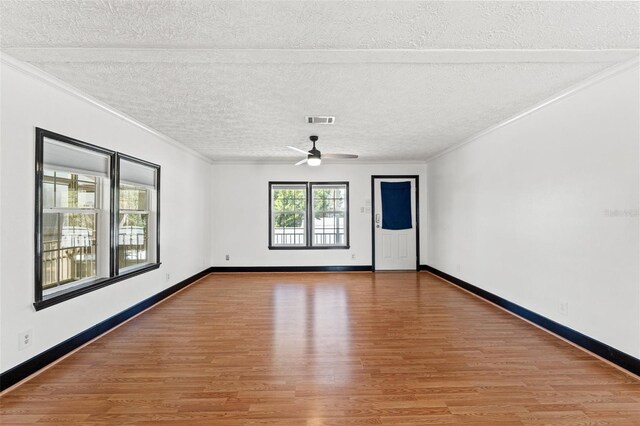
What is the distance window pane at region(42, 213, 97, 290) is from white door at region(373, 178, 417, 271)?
522cm

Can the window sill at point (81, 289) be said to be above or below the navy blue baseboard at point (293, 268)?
above

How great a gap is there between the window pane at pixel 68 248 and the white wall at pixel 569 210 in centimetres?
488

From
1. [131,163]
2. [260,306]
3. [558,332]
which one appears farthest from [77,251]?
[558,332]

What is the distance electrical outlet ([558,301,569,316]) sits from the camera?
3056 mm

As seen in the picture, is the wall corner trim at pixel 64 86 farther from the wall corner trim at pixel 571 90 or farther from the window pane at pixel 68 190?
the wall corner trim at pixel 571 90

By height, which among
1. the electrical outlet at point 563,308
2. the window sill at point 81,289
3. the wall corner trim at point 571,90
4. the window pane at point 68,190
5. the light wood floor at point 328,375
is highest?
the wall corner trim at point 571,90

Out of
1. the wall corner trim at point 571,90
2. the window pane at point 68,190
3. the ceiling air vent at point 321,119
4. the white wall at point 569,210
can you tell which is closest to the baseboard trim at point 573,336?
the white wall at point 569,210

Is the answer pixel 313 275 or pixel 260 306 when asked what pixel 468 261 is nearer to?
pixel 313 275

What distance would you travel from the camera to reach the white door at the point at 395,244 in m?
6.93

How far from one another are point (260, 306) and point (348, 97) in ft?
9.76

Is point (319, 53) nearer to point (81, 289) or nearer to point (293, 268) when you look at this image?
point (81, 289)

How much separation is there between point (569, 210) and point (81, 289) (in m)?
4.84

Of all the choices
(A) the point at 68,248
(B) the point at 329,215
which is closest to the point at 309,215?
(B) the point at 329,215

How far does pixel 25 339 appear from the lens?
93.8 inches
